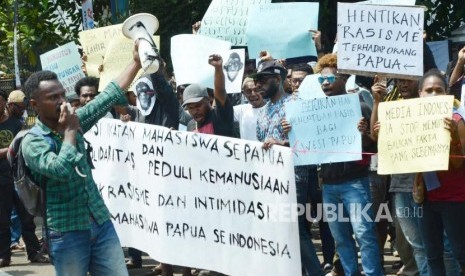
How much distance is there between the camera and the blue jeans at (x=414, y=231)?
7.73 metres

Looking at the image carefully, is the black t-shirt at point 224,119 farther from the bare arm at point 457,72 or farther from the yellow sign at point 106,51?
the bare arm at point 457,72

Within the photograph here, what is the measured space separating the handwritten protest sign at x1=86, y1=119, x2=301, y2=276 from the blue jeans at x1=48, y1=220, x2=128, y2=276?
177 cm

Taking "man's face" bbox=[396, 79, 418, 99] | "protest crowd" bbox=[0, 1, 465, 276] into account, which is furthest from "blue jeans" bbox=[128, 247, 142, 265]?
"man's face" bbox=[396, 79, 418, 99]

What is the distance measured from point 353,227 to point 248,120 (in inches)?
64.8

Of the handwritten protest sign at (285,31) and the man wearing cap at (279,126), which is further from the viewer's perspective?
the handwritten protest sign at (285,31)

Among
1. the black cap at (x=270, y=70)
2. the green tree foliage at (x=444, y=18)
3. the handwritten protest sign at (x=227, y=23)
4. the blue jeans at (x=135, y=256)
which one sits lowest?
the blue jeans at (x=135, y=256)

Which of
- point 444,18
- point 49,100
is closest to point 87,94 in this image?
point 49,100

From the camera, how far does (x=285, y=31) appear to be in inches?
403

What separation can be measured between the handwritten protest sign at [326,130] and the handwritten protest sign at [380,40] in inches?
12.3

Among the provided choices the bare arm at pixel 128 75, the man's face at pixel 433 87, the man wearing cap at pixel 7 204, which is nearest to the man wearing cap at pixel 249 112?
the man's face at pixel 433 87

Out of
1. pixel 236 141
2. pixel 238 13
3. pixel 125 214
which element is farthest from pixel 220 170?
pixel 238 13

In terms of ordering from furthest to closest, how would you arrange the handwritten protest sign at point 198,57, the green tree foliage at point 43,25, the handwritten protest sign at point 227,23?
the green tree foliage at point 43,25 → the handwritten protest sign at point 227,23 → the handwritten protest sign at point 198,57

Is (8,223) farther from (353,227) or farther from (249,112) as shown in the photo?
(353,227)

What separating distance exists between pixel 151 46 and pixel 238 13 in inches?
169
